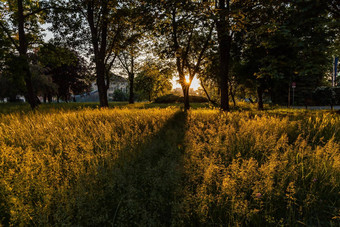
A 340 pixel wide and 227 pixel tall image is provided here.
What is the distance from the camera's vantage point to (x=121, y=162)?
106 inches

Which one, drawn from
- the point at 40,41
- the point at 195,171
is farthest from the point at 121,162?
the point at 40,41

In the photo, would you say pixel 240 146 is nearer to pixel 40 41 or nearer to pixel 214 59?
pixel 214 59

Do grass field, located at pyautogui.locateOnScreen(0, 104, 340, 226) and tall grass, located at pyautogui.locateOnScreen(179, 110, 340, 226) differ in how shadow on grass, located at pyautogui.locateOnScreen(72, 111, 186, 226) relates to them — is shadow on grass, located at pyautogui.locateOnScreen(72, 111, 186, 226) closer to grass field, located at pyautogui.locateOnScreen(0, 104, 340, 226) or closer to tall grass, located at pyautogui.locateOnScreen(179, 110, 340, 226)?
grass field, located at pyautogui.locateOnScreen(0, 104, 340, 226)

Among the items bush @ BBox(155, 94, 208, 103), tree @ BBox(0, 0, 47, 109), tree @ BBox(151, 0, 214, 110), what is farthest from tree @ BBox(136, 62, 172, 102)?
bush @ BBox(155, 94, 208, 103)

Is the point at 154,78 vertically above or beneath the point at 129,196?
above

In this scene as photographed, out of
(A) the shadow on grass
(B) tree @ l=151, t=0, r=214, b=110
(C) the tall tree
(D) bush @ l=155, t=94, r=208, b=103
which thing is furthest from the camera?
(D) bush @ l=155, t=94, r=208, b=103

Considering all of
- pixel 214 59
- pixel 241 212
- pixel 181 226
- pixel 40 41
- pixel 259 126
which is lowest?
pixel 181 226

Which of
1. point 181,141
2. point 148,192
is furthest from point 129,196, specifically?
point 181,141

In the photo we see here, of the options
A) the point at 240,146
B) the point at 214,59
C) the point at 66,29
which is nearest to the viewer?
the point at 240,146

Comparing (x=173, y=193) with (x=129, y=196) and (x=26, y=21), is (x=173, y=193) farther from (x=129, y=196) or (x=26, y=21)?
(x=26, y=21)

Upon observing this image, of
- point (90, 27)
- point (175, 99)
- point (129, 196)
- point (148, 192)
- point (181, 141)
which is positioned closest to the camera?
point (129, 196)

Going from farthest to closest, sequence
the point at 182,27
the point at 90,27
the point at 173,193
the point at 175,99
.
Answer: the point at 175,99, the point at 90,27, the point at 182,27, the point at 173,193

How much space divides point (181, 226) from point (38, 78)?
34.2m

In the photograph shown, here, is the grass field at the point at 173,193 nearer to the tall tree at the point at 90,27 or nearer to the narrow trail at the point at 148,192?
the narrow trail at the point at 148,192
